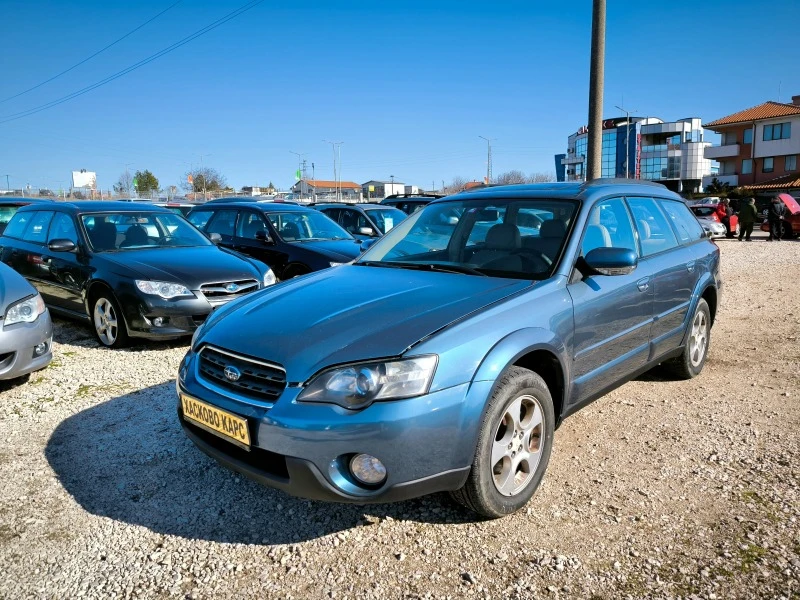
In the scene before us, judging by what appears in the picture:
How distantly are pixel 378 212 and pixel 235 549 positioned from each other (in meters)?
11.2

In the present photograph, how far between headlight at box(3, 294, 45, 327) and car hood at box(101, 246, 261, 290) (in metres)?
1.11

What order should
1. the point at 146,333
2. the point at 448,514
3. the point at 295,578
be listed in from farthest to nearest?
the point at 146,333
the point at 448,514
the point at 295,578

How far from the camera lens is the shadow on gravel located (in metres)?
2.96

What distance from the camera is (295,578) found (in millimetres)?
2553

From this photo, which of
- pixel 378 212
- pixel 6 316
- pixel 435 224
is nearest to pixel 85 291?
pixel 6 316

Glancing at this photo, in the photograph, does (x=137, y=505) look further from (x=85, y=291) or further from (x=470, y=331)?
(x=85, y=291)

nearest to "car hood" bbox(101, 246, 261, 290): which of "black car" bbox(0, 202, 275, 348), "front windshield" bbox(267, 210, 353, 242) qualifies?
"black car" bbox(0, 202, 275, 348)

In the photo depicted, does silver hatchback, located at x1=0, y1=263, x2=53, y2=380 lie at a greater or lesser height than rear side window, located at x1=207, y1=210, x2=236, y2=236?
lesser

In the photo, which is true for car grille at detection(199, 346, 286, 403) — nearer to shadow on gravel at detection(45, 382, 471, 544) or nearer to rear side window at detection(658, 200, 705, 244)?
shadow on gravel at detection(45, 382, 471, 544)

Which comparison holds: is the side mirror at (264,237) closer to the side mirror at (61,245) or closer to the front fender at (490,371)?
the side mirror at (61,245)

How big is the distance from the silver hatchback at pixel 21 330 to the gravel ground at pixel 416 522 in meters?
0.32

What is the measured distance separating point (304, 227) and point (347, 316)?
666cm

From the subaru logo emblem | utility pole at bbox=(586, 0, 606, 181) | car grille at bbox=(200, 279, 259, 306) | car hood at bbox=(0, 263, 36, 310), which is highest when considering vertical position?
utility pole at bbox=(586, 0, 606, 181)

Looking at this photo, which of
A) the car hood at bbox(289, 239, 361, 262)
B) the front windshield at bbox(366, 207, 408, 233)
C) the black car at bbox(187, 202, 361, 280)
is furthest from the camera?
the front windshield at bbox(366, 207, 408, 233)
